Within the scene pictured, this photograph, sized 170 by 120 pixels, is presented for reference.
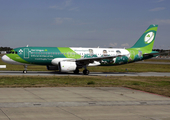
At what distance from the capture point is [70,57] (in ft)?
120

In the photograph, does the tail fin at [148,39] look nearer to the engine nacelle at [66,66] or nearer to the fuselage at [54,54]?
the fuselage at [54,54]

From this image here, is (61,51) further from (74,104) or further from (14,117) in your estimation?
(14,117)

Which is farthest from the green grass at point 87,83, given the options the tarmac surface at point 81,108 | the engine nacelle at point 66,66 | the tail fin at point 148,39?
the tail fin at point 148,39

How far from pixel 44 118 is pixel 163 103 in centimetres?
728

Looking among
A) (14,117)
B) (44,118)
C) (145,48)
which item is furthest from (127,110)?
(145,48)

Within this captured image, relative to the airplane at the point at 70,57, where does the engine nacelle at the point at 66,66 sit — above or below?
below

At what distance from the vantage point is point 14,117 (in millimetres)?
10039

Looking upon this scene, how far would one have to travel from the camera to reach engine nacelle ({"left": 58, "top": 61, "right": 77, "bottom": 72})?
110 ft

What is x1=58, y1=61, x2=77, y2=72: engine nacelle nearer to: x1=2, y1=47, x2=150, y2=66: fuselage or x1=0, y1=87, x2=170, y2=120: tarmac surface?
x1=2, y1=47, x2=150, y2=66: fuselage

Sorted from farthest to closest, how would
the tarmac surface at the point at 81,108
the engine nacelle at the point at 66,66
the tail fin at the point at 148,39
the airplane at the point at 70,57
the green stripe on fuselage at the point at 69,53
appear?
the tail fin at the point at 148,39
the green stripe on fuselage at the point at 69,53
the airplane at the point at 70,57
the engine nacelle at the point at 66,66
the tarmac surface at the point at 81,108

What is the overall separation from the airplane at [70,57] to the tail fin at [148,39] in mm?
1274

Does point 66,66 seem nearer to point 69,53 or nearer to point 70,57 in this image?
point 70,57

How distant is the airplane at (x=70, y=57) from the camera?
34719 millimetres

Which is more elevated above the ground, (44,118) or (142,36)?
(142,36)
